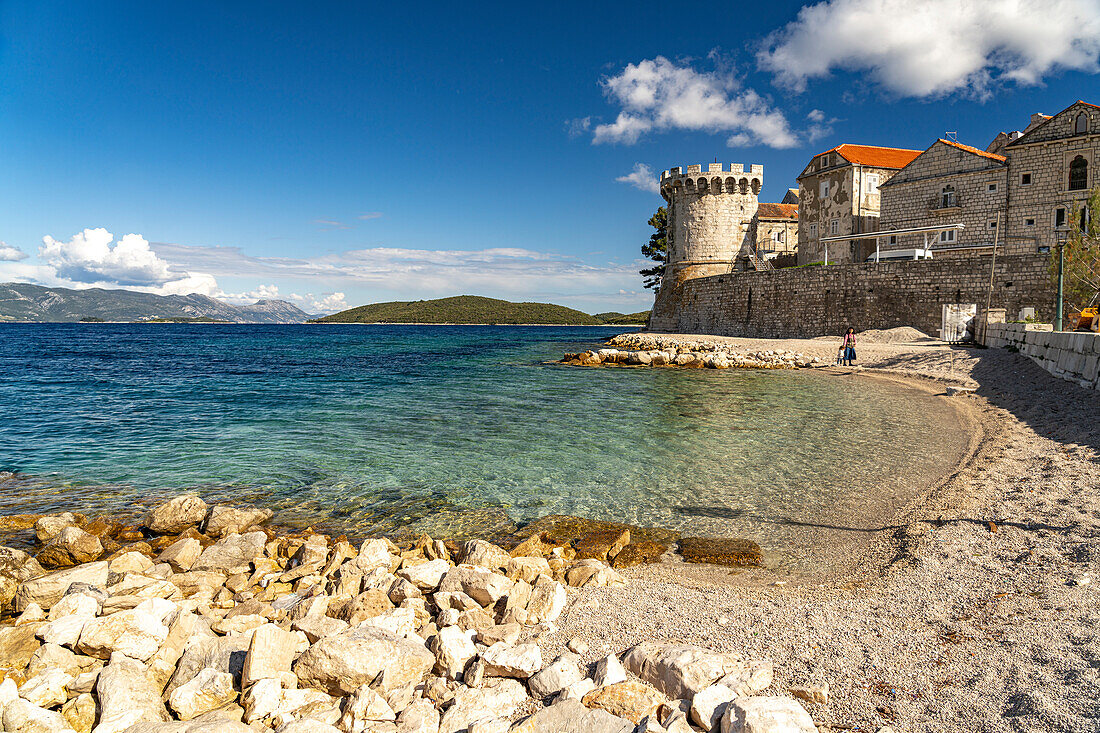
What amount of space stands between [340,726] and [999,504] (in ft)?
23.9

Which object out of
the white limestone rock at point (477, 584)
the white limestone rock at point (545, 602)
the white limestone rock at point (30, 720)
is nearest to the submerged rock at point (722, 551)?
the white limestone rock at point (545, 602)

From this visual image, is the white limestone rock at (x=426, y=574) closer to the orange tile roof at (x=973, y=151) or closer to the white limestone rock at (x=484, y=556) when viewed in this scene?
the white limestone rock at (x=484, y=556)

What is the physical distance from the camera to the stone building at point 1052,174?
3114 cm

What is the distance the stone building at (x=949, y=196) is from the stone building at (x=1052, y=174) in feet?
2.44

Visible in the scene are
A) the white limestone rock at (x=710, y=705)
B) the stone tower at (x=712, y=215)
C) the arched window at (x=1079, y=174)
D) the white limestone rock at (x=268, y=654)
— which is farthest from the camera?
the stone tower at (x=712, y=215)

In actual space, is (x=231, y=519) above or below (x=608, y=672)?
below

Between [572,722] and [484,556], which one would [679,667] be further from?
[484,556]

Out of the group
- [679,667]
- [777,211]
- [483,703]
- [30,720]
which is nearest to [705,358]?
[679,667]

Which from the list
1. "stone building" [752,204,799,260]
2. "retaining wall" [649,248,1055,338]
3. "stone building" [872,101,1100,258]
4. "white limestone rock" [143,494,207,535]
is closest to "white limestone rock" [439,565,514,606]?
"white limestone rock" [143,494,207,535]

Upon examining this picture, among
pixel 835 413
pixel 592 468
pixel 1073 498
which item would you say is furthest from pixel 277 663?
pixel 835 413

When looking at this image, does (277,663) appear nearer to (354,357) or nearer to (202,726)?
(202,726)

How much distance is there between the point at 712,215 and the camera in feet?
146

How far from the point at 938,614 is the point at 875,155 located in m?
46.4

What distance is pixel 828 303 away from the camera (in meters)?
34.1
